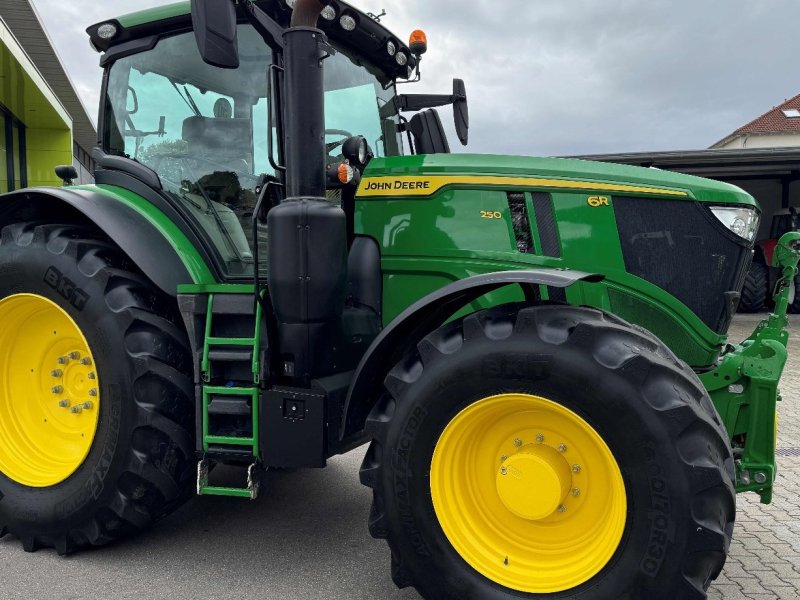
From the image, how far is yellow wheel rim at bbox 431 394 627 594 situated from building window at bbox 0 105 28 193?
44.7 ft

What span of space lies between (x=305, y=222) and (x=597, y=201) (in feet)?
3.93

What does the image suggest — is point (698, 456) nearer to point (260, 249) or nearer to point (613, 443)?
point (613, 443)

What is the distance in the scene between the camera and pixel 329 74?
127 inches

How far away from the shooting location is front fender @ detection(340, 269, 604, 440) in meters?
2.32

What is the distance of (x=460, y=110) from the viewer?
399 cm

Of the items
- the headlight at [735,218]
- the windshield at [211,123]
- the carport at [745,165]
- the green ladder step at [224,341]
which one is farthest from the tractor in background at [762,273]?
the green ladder step at [224,341]

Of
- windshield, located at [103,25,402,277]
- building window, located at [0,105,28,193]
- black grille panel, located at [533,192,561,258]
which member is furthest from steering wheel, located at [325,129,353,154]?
building window, located at [0,105,28,193]

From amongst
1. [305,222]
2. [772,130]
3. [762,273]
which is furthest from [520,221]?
[772,130]

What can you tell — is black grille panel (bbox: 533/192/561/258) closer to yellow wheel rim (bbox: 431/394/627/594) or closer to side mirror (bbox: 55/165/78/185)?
yellow wheel rim (bbox: 431/394/627/594)

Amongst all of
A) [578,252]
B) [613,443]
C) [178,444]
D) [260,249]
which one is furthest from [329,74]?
[613,443]

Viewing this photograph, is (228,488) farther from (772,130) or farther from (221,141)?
(772,130)

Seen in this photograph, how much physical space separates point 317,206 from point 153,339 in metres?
0.96

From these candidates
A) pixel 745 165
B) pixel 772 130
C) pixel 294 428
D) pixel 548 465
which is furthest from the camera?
pixel 772 130

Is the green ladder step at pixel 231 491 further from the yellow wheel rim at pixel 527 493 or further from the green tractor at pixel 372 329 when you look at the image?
the yellow wheel rim at pixel 527 493
